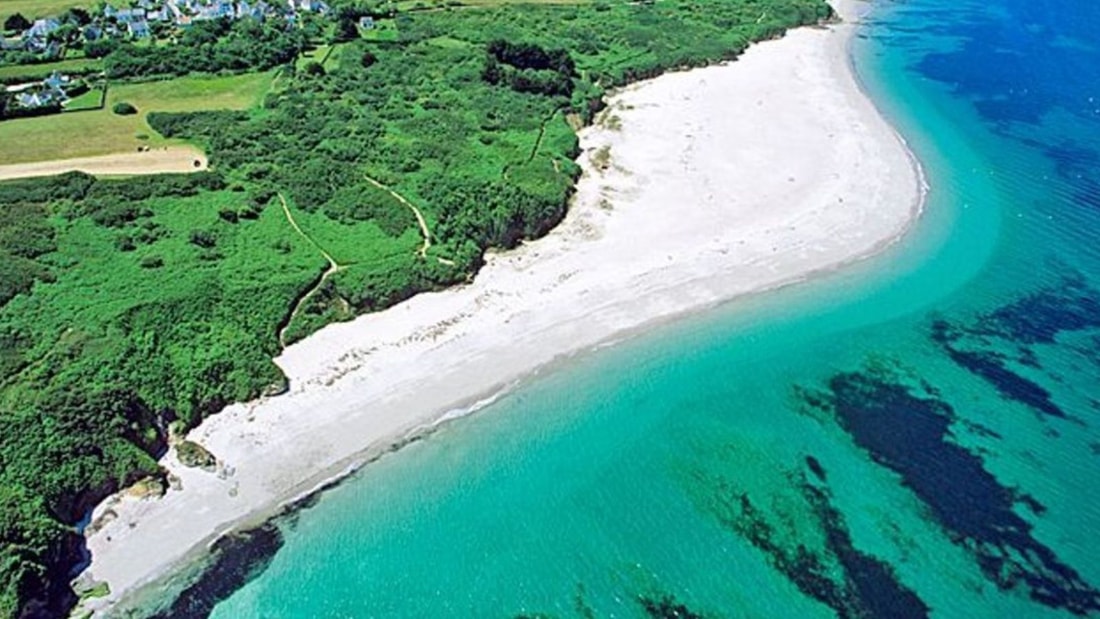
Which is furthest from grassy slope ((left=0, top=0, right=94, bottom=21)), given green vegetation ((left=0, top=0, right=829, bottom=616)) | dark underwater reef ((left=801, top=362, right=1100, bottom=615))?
dark underwater reef ((left=801, top=362, right=1100, bottom=615))

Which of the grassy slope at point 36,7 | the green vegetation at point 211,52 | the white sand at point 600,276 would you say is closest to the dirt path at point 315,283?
the white sand at point 600,276

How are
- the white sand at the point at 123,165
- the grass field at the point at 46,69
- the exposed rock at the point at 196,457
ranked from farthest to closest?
1. the grass field at the point at 46,69
2. the white sand at the point at 123,165
3. the exposed rock at the point at 196,457

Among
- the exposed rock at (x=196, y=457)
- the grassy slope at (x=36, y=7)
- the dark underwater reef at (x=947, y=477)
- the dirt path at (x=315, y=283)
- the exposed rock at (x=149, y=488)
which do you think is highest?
the grassy slope at (x=36, y=7)

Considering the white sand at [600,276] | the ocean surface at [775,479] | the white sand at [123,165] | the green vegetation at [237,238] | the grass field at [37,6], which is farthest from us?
the grass field at [37,6]

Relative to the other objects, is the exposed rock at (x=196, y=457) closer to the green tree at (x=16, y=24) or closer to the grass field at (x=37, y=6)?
the green tree at (x=16, y=24)

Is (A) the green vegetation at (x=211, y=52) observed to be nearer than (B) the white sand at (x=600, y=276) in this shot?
No

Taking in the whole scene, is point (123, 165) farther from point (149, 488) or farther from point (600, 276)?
point (600, 276)
